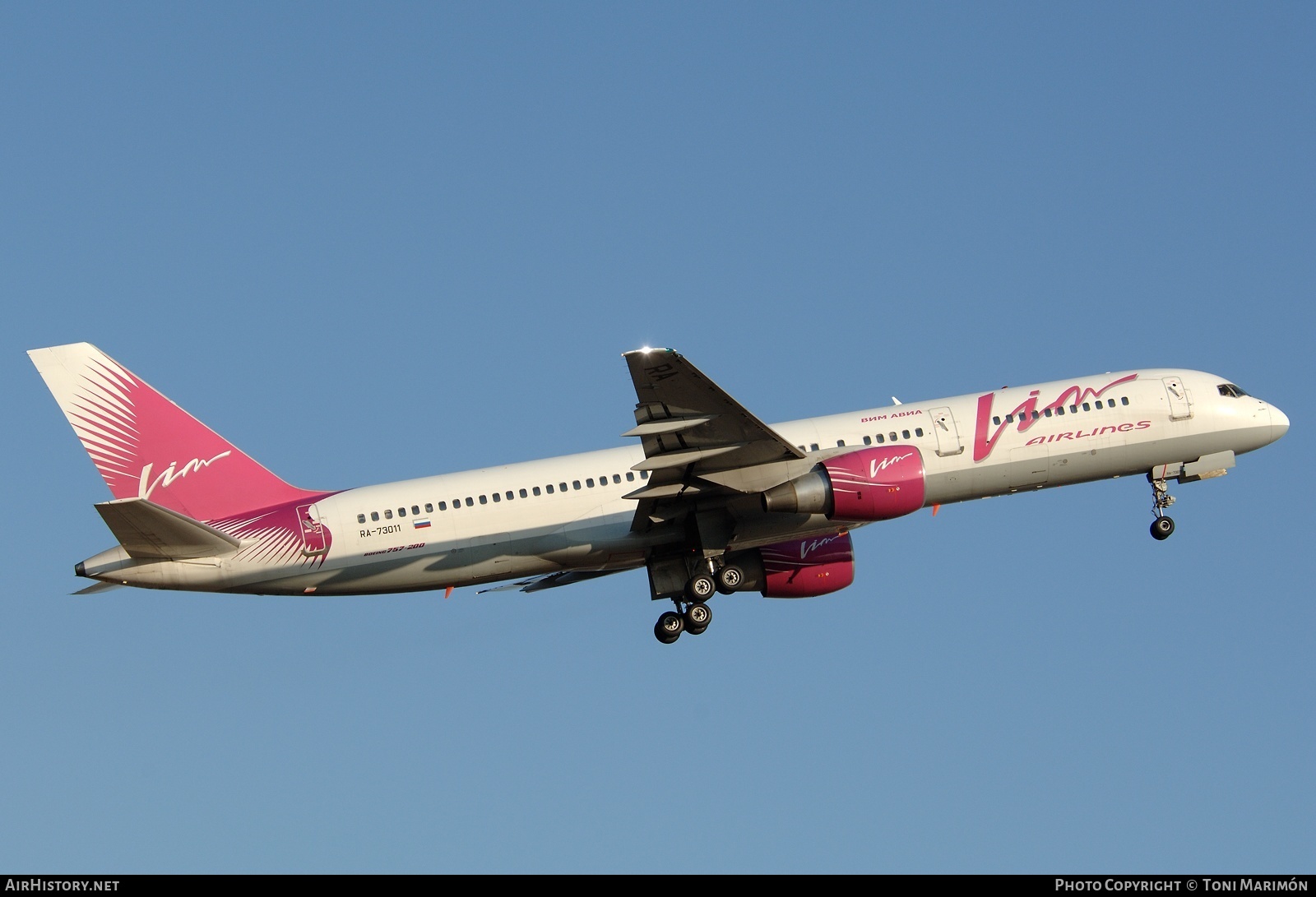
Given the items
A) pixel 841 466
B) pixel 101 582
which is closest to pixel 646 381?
pixel 841 466

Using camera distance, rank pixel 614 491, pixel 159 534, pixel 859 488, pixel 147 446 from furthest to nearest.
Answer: pixel 614 491
pixel 147 446
pixel 859 488
pixel 159 534

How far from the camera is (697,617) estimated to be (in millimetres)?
42594

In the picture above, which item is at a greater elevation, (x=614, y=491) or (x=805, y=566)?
(x=614, y=491)

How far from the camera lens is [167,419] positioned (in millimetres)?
41281

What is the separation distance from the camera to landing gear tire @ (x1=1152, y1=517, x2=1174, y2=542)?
45.3 m

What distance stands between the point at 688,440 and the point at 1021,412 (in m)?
10.9

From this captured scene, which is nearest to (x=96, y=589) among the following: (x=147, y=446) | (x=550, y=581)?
(x=147, y=446)

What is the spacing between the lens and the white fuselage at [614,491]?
3984 centimetres

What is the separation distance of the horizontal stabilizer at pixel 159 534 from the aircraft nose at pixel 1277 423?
3155 centimetres

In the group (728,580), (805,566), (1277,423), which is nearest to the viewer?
(728,580)

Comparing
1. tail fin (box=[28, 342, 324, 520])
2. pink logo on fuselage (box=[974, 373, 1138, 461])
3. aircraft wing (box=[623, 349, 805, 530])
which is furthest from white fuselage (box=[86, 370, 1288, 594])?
tail fin (box=[28, 342, 324, 520])

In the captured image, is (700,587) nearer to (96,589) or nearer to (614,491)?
(614,491)

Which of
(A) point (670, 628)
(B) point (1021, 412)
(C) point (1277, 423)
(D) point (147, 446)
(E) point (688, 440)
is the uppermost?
(C) point (1277, 423)

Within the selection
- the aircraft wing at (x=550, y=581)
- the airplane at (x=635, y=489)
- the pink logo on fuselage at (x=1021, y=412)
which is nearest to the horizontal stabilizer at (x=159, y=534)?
the airplane at (x=635, y=489)
